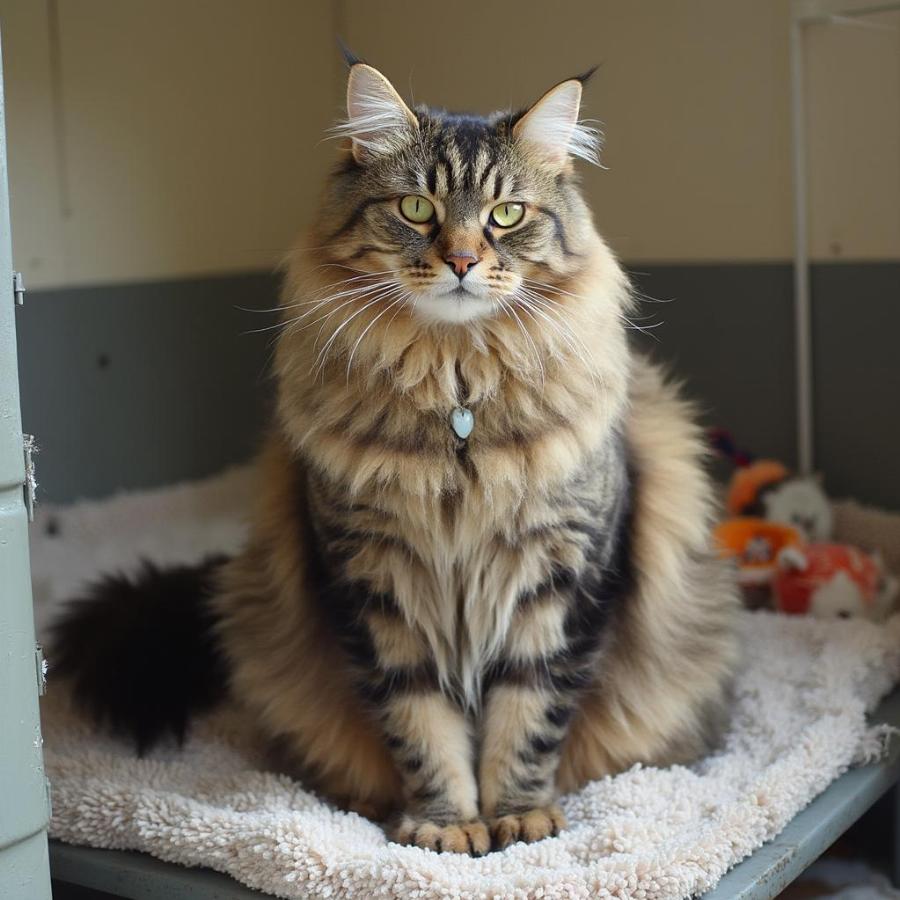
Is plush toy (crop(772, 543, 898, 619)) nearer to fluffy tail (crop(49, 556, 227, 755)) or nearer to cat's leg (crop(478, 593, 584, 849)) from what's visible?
cat's leg (crop(478, 593, 584, 849))

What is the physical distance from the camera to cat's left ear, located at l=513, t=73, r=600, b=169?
149 cm

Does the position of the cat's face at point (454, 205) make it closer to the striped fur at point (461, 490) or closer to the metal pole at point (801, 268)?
the striped fur at point (461, 490)

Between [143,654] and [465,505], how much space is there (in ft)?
2.11

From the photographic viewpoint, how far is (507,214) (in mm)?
1490

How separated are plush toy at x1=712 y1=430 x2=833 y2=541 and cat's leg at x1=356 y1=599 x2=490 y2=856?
3.82 feet

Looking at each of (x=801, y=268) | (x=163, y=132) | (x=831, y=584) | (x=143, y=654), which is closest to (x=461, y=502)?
(x=143, y=654)

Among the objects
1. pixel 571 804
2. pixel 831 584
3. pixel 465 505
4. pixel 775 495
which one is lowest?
pixel 571 804

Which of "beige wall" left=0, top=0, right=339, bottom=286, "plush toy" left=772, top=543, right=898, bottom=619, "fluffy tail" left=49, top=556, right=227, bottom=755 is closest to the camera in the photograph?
"fluffy tail" left=49, top=556, right=227, bottom=755

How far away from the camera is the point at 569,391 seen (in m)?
1.56

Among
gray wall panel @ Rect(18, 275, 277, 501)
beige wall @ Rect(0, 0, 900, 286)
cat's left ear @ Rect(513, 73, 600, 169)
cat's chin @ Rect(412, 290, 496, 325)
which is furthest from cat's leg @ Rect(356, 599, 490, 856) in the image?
gray wall panel @ Rect(18, 275, 277, 501)

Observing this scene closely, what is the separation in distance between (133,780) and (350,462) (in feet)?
1.95

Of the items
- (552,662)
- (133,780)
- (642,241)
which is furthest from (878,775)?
(642,241)

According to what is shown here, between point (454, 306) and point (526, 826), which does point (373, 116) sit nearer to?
point (454, 306)

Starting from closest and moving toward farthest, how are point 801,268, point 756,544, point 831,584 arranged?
point 831,584
point 756,544
point 801,268
